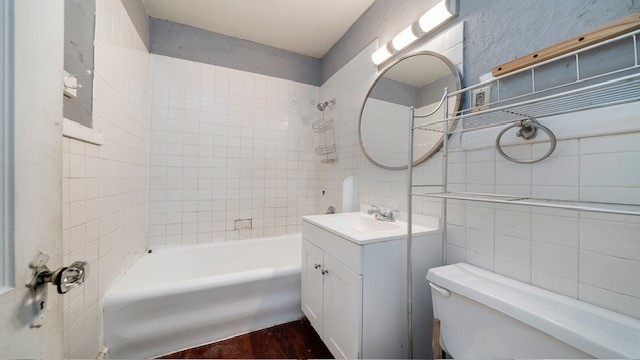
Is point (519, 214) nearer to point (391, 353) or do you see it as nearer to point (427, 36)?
point (391, 353)

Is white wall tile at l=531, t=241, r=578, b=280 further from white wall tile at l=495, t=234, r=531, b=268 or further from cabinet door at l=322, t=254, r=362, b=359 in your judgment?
cabinet door at l=322, t=254, r=362, b=359

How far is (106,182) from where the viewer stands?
3.92ft

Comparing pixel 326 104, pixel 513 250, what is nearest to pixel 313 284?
pixel 513 250

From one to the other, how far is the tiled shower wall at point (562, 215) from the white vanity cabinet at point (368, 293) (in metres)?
0.22

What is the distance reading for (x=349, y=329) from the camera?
37.7 inches

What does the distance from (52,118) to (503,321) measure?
4.32ft

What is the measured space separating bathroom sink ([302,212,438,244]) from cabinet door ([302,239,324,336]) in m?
0.17

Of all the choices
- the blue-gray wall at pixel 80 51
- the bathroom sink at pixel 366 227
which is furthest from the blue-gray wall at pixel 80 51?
the bathroom sink at pixel 366 227

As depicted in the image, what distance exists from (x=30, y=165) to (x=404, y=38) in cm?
165

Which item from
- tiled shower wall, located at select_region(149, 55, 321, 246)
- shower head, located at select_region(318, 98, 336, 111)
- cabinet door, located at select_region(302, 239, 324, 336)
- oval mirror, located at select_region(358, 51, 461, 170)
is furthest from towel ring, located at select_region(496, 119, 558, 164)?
tiled shower wall, located at select_region(149, 55, 321, 246)

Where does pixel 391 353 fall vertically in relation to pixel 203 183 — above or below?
below

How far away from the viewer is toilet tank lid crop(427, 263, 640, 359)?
0.52 metres

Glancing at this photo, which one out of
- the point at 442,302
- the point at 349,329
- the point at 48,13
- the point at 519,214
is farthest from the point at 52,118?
the point at 519,214

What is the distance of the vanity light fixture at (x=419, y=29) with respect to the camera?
1.10m
